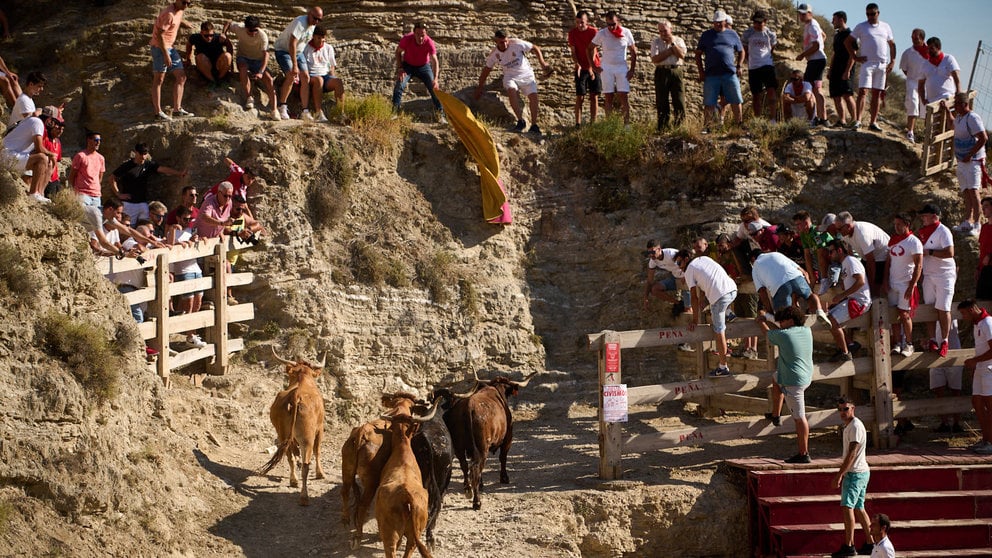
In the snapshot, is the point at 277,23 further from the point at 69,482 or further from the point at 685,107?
the point at 69,482

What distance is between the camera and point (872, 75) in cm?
2005

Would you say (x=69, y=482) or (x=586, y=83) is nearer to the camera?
(x=69, y=482)

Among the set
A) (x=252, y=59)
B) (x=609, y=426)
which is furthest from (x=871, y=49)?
(x=252, y=59)

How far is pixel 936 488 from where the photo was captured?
564 inches

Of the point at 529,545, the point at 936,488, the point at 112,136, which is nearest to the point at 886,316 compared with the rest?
the point at 936,488

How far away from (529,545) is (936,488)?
17.6ft

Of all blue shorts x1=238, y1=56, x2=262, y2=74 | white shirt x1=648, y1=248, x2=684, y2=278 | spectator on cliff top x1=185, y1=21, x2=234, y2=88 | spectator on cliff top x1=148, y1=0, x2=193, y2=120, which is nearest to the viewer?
white shirt x1=648, y1=248, x2=684, y2=278

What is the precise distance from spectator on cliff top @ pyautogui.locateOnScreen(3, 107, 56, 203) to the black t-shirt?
8.15ft

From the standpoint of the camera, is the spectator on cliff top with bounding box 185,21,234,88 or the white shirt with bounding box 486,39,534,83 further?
the white shirt with bounding box 486,39,534,83

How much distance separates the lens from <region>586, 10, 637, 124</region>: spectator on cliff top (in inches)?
792

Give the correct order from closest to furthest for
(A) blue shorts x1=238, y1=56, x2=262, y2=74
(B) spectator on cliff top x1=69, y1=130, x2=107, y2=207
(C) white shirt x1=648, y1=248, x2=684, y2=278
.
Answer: (B) spectator on cliff top x1=69, y1=130, x2=107, y2=207
(C) white shirt x1=648, y1=248, x2=684, y2=278
(A) blue shorts x1=238, y1=56, x2=262, y2=74

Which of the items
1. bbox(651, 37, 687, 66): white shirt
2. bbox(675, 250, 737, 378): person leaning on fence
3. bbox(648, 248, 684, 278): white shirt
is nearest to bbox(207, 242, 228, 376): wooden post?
bbox(675, 250, 737, 378): person leaning on fence

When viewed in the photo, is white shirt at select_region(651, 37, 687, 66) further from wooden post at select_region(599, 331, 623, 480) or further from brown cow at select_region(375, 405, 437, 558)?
brown cow at select_region(375, 405, 437, 558)

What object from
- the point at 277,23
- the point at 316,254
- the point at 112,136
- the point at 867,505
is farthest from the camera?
the point at 277,23
